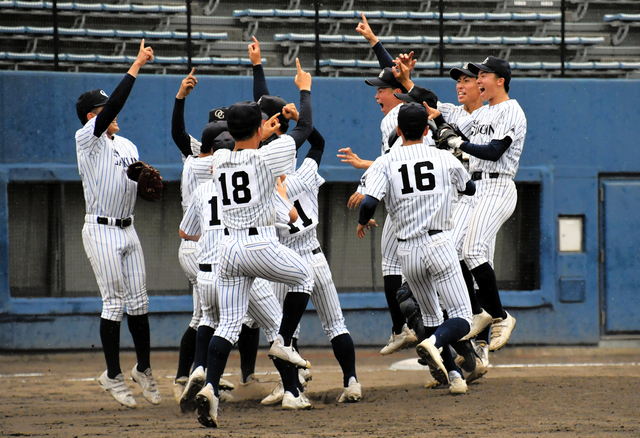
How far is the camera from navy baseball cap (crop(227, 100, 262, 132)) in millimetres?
4547

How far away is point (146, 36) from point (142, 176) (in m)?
4.76

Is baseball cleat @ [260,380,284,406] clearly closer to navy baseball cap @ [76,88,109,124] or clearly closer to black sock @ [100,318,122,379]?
black sock @ [100,318,122,379]

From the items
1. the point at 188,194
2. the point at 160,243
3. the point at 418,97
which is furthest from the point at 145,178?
the point at 160,243

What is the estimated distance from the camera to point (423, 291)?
5.29 meters

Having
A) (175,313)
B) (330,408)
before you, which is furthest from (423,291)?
(175,313)

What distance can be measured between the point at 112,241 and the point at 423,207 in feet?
7.40

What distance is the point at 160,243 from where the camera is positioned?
366 inches

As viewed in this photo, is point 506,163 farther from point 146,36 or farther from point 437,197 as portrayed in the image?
point 146,36

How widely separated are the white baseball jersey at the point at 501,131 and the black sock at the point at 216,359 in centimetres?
243

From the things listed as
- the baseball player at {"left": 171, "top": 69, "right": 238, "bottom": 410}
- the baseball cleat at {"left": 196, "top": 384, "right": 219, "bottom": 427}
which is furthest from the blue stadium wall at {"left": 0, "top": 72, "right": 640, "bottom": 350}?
the baseball cleat at {"left": 196, "top": 384, "right": 219, "bottom": 427}

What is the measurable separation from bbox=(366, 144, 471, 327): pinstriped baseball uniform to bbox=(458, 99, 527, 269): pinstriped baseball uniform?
51cm

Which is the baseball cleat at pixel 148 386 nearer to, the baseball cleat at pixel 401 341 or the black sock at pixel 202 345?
the black sock at pixel 202 345

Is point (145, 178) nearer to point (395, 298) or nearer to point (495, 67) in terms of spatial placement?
point (395, 298)

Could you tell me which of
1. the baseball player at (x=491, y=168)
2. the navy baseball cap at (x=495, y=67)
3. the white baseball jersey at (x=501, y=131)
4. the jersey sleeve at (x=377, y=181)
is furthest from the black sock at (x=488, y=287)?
the navy baseball cap at (x=495, y=67)
